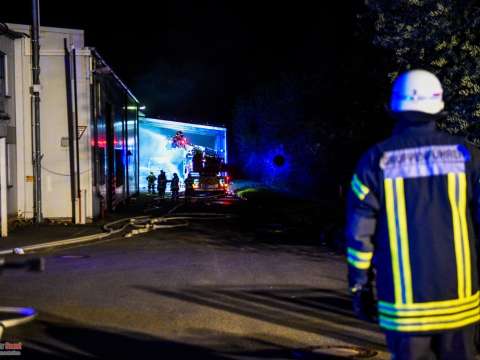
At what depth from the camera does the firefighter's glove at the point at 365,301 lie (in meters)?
3.96

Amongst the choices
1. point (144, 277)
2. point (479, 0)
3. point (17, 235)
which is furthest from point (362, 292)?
point (479, 0)

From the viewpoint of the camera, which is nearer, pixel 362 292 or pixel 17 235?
pixel 362 292

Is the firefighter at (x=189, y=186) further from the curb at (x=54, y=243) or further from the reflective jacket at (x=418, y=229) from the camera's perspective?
the reflective jacket at (x=418, y=229)

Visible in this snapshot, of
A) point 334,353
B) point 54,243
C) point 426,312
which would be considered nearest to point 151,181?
point 54,243

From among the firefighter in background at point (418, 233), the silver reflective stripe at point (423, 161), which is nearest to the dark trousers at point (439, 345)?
the firefighter in background at point (418, 233)

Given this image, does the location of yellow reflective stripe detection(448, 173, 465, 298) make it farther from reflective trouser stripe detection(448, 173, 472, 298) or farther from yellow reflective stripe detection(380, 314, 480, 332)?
yellow reflective stripe detection(380, 314, 480, 332)

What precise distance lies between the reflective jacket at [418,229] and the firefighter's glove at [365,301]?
56 millimetres

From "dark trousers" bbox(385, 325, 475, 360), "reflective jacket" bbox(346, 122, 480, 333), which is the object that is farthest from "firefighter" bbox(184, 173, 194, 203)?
"dark trousers" bbox(385, 325, 475, 360)

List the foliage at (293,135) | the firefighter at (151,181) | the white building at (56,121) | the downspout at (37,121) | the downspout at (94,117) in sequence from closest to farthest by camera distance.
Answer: the downspout at (37,121)
the white building at (56,121)
the downspout at (94,117)
the foliage at (293,135)
the firefighter at (151,181)

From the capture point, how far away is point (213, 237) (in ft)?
57.1

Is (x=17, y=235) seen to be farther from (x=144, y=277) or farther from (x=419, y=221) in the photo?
(x=419, y=221)

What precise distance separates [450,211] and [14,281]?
8.48 m

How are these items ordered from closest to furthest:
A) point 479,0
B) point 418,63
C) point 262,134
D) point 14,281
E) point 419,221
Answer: point 419,221 < point 14,281 < point 479,0 < point 418,63 < point 262,134

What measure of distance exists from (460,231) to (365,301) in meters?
0.65
